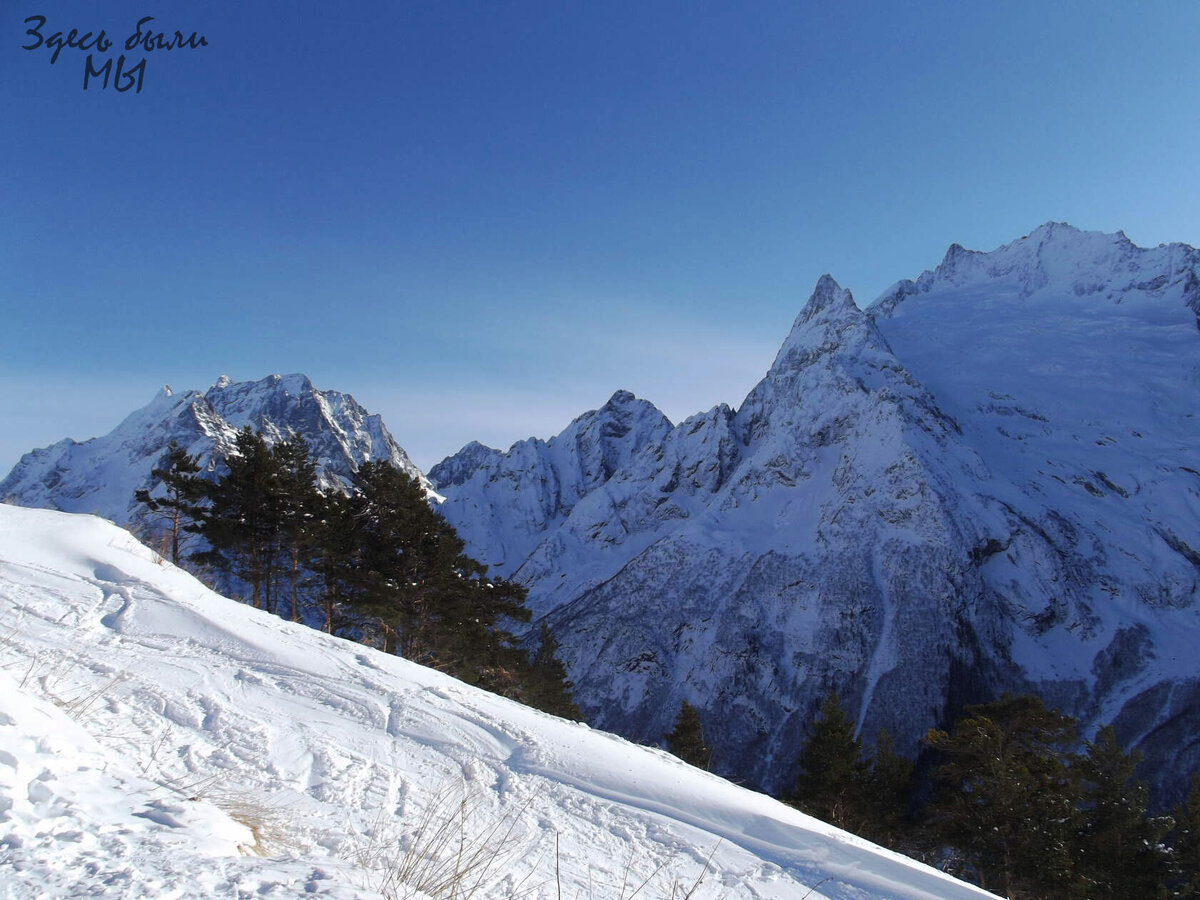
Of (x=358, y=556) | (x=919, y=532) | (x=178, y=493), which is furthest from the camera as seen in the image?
(x=919, y=532)

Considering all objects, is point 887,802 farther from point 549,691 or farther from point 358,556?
point 358,556

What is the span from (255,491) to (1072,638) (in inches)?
2848

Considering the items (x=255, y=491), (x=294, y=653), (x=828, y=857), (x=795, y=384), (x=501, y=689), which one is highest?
(x=795, y=384)

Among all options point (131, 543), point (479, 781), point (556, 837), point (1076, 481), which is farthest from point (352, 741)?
point (1076, 481)

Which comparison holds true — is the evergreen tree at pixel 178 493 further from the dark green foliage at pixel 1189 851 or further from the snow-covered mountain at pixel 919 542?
the snow-covered mountain at pixel 919 542

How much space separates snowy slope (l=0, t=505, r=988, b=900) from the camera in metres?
2.74

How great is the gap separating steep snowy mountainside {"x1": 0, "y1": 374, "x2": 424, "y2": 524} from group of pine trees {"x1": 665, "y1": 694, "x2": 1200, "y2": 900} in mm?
97394

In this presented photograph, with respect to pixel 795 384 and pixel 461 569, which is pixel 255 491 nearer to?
pixel 461 569

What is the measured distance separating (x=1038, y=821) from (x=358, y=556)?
20912 millimetres

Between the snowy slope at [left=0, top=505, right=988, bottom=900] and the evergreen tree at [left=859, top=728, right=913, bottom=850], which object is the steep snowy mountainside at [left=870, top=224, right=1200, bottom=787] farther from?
the snowy slope at [left=0, top=505, right=988, bottom=900]

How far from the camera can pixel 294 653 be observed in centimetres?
741

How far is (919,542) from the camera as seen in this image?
214 ft

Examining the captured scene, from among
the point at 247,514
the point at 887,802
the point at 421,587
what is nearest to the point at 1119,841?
the point at 887,802

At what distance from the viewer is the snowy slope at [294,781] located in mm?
2738
